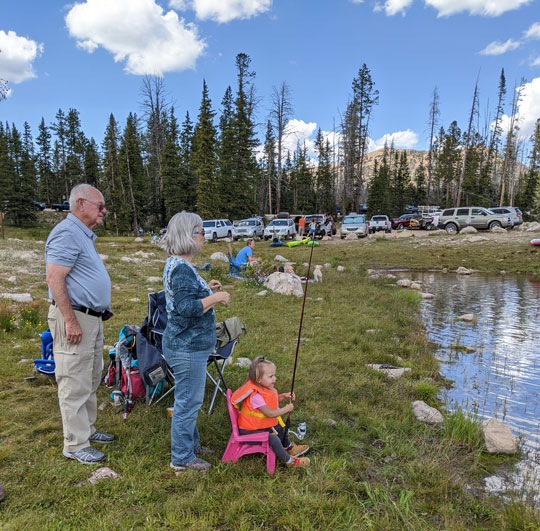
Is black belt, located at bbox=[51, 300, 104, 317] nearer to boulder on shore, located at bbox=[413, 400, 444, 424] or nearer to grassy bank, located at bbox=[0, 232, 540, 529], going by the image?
grassy bank, located at bbox=[0, 232, 540, 529]

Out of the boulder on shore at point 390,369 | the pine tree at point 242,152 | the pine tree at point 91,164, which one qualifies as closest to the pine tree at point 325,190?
the pine tree at point 242,152

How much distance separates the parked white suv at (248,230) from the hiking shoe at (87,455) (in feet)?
90.3

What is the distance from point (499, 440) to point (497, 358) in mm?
3181

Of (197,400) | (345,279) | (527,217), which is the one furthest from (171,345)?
(527,217)

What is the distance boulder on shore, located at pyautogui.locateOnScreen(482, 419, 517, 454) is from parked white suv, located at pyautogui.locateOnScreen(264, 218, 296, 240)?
85.4 ft

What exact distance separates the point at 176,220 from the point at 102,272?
0.89 m

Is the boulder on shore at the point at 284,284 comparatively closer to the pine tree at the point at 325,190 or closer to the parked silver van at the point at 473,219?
the parked silver van at the point at 473,219

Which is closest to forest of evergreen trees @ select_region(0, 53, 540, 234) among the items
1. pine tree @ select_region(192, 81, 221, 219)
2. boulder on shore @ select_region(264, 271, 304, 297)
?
pine tree @ select_region(192, 81, 221, 219)

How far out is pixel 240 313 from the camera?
8.12 metres

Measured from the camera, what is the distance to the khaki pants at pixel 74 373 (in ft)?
9.77

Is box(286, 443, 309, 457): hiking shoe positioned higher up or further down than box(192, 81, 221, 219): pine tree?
further down

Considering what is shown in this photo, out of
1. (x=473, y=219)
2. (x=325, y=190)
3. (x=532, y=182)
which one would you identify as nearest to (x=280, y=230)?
(x=473, y=219)

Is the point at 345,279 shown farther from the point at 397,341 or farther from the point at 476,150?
the point at 476,150

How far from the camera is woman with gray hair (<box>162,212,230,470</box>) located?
8.97 feet
